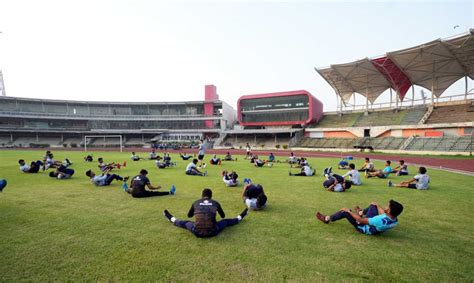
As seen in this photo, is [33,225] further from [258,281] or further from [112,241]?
[258,281]

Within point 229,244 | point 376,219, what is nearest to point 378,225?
point 376,219

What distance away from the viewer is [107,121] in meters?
68.0

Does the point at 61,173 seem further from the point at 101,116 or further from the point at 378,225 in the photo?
the point at 101,116

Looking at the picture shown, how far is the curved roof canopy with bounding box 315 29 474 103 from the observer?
3539 cm

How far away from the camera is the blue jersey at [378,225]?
16.5 ft

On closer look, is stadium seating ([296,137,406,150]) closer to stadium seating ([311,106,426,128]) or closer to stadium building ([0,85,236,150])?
stadium seating ([311,106,426,128])

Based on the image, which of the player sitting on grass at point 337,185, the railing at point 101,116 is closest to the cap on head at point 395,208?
the player sitting on grass at point 337,185

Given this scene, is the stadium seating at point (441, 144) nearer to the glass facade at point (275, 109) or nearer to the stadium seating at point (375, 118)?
the stadium seating at point (375, 118)

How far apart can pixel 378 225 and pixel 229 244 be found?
3469 millimetres

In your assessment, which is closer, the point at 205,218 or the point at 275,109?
the point at 205,218

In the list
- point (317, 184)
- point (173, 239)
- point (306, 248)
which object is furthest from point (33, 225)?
point (317, 184)

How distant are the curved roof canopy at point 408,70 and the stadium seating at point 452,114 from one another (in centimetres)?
485

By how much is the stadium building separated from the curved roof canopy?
34.2 meters

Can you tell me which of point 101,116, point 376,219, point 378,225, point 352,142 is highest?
point 101,116
